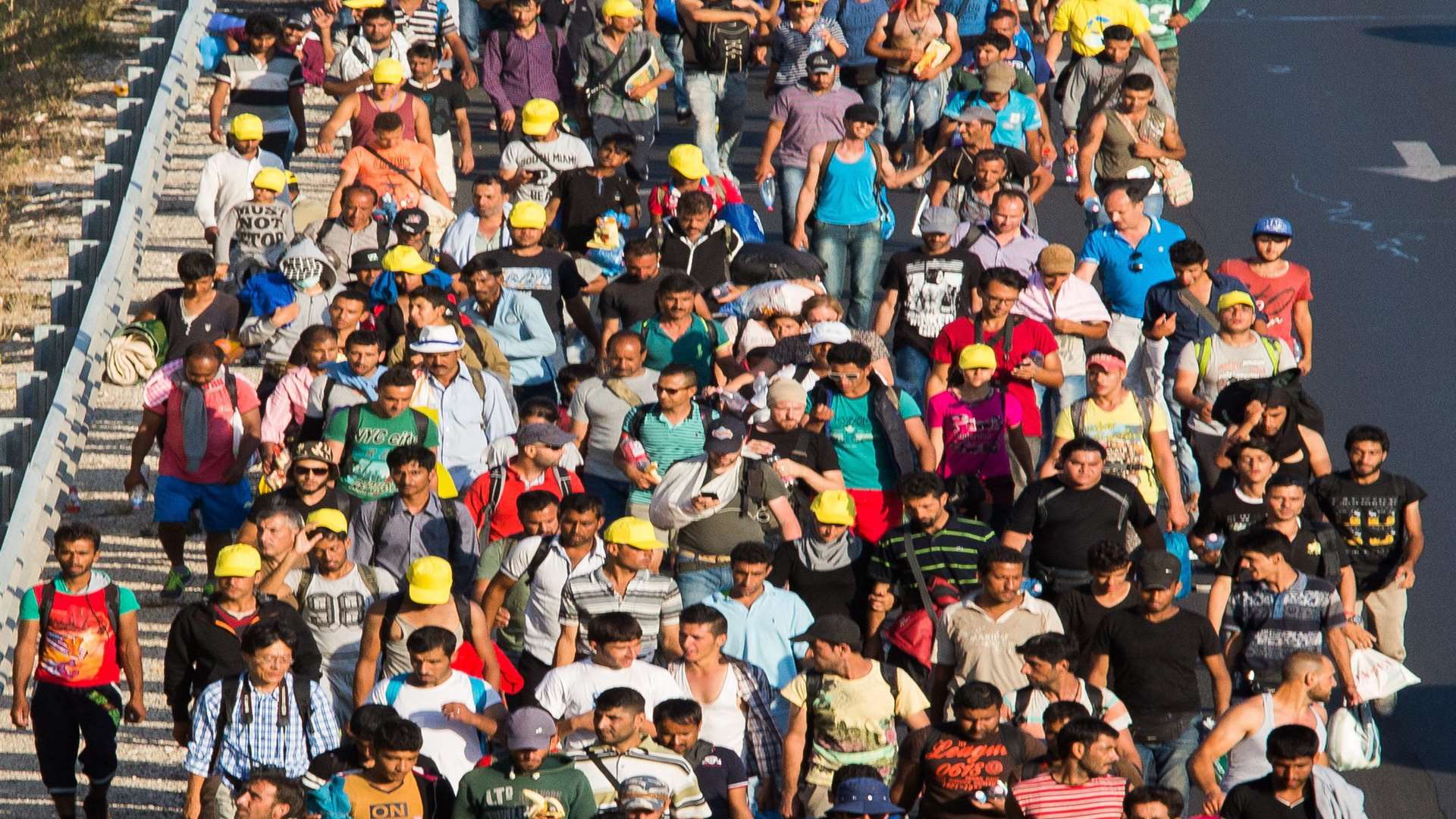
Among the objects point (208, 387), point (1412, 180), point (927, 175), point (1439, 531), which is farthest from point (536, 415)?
point (1412, 180)

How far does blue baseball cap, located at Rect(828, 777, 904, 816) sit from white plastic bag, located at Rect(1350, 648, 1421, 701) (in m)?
2.82

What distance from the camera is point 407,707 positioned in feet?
37.5

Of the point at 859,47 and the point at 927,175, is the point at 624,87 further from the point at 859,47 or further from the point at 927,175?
the point at 927,175

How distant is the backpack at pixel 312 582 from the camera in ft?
40.4

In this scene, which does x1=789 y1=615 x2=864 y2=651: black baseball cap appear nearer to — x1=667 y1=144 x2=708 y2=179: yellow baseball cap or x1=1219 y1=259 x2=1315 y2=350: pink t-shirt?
x1=1219 y1=259 x2=1315 y2=350: pink t-shirt

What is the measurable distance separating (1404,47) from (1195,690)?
17.0m

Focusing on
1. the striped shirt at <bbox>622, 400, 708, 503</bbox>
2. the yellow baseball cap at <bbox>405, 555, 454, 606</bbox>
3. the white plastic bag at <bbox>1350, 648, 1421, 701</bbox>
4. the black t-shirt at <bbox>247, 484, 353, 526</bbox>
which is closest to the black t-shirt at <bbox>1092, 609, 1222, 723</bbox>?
the white plastic bag at <bbox>1350, 648, 1421, 701</bbox>

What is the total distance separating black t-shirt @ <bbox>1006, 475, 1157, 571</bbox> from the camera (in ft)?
42.6

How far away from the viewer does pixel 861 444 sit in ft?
45.6

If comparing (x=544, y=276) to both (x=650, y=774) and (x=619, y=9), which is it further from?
(x=650, y=774)

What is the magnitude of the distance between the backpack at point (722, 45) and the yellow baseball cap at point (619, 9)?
664 millimetres

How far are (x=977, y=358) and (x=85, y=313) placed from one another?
5.99 meters

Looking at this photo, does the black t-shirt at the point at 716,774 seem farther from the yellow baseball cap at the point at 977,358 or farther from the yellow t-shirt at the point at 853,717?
the yellow baseball cap at the point at 977,358

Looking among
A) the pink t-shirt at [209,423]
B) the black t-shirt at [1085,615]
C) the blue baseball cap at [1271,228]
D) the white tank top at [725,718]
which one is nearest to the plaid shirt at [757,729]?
the white tank top at [725,718]
